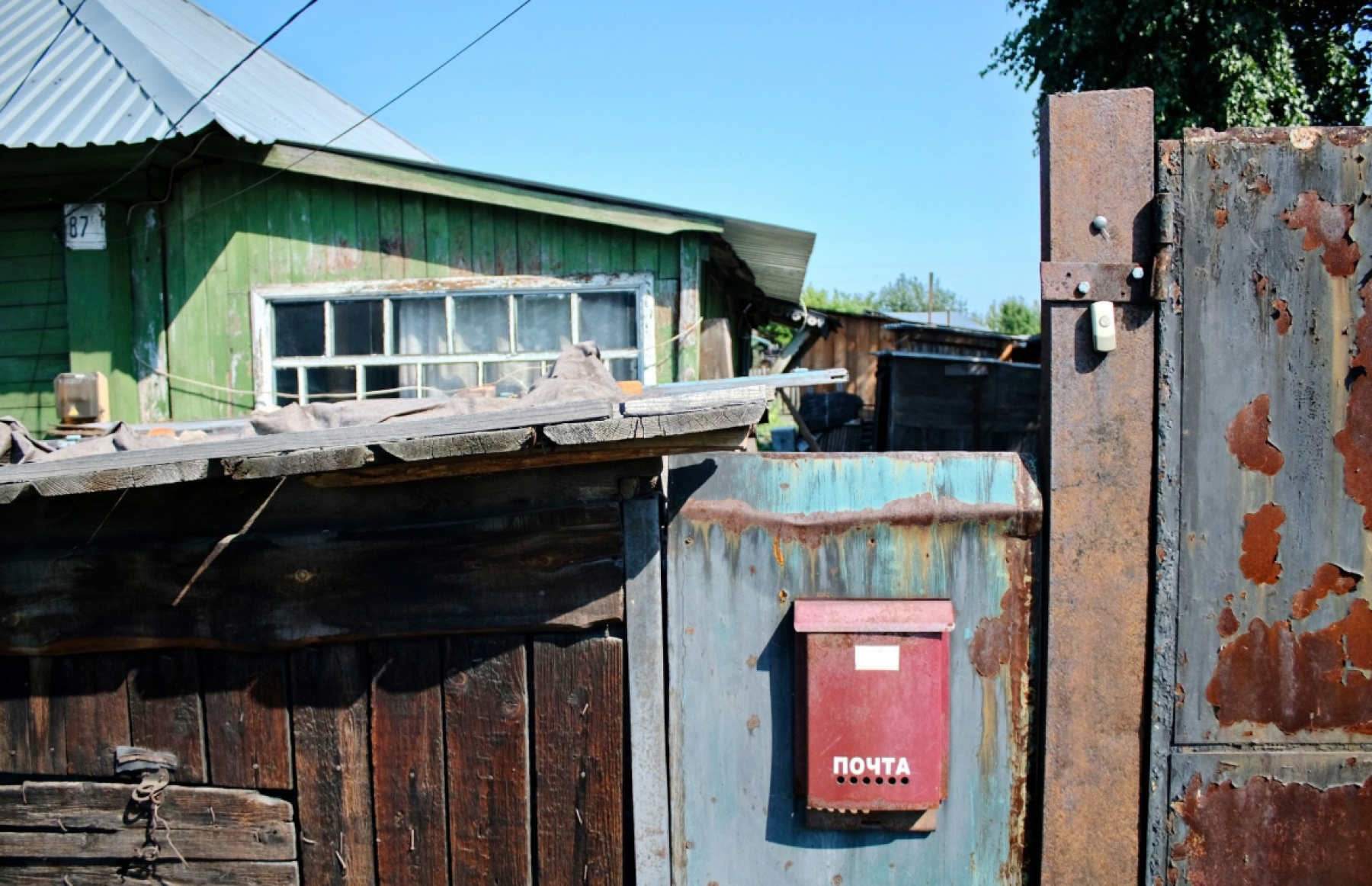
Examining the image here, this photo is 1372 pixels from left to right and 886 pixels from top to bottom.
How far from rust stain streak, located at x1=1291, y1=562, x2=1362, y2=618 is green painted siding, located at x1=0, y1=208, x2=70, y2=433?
6.95 meters

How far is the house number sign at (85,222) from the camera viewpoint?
5871 mm

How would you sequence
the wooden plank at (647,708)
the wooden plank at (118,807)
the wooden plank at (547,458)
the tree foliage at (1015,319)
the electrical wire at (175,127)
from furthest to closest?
1. the tree foliage at (1015,319)
2. the electrical wire at (175,127)
3. the wooden plank at (118,807)
4. the wooden plank at (647,708)
5. the wooden plank at (547,458)

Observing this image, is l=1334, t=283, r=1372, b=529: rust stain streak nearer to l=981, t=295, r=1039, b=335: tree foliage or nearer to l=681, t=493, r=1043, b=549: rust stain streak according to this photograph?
l=681, t=493, r=1043, b=549: rust stain streak

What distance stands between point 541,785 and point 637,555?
758mm

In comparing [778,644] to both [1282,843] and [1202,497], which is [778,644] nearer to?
[1202,497]

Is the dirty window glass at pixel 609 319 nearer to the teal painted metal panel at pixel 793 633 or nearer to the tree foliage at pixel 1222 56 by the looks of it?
the teal painted metal panel at pixel 793 633

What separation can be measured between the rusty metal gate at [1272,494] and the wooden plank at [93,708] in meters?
3.15

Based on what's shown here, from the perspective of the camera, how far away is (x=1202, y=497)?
2635 millimetres

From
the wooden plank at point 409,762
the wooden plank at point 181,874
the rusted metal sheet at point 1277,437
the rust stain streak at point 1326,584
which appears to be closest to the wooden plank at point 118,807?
the wooden plank at point 181,874

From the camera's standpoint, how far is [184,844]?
9.21 feet

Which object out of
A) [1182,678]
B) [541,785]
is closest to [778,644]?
[541,785]

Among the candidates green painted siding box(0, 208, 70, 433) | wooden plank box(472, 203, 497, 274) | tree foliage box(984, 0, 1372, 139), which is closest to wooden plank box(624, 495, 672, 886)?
wooden plank box(472, 203, 497, 274)

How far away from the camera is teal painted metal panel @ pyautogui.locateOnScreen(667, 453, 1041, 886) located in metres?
2.71

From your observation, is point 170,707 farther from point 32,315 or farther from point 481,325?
point 32,315
